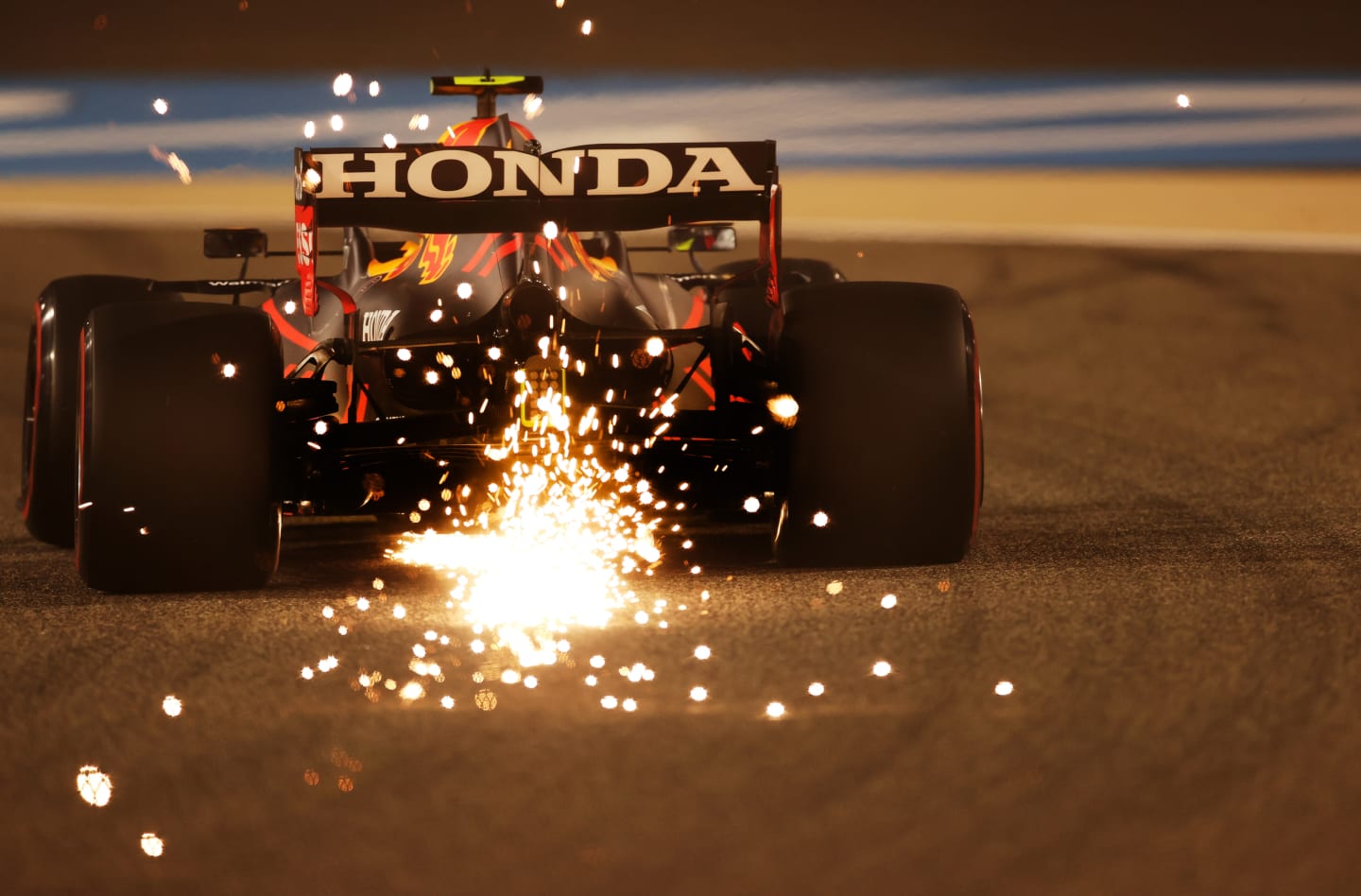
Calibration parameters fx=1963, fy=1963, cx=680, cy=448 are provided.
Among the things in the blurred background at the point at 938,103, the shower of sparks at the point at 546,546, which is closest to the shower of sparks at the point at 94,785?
the shower of sparks at the point at 546,546

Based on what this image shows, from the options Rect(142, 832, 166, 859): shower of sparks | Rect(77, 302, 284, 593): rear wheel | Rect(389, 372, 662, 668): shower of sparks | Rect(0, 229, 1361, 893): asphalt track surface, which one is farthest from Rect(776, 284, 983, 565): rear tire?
Rect(142, 832, 166, 859): shower of sparks

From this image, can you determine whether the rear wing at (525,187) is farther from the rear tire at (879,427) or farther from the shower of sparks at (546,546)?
the shower of sparks at (546,546)

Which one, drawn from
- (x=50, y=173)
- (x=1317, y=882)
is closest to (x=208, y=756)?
(x=1317, y=882)

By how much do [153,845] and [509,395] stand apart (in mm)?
2393

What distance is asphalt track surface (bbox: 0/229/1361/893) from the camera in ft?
11.3

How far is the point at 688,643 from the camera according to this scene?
506 cm

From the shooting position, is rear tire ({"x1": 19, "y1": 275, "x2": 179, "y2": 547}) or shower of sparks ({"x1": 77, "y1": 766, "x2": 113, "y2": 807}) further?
rear tire ({"x1": 19, "y1": 275, "x2": 179, "y2": 547})

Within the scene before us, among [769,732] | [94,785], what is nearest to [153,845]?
[94,785]

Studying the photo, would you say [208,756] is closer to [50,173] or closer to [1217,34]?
[1217,34]

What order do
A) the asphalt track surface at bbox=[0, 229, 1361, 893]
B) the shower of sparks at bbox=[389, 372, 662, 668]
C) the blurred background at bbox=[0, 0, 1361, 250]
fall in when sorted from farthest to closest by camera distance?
the blurred background at bbox=[0, 0, 1361, 250]
the shower of sparks at bbox=[389, 372, 662, 668]
the asphalt track surface at bbox=[0, 229, 1361, 893]

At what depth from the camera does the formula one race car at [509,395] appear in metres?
5.58

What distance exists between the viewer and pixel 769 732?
4219 millimetres

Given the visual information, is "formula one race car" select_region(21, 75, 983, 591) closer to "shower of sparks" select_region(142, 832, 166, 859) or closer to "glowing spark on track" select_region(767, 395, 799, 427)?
"glowing spark on track" select_region(767, 395, 799, 427)

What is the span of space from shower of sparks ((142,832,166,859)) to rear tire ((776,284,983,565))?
8.65 ft
